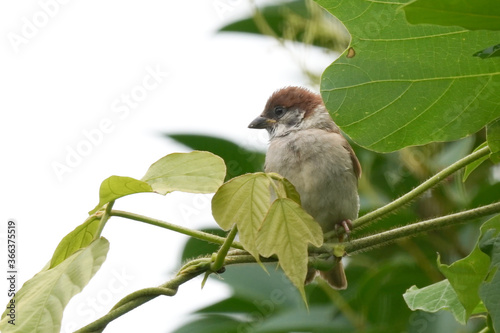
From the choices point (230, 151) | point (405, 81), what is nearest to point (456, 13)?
point (405, 81)

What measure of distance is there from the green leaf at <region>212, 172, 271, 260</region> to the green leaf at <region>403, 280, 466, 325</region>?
0.65 m

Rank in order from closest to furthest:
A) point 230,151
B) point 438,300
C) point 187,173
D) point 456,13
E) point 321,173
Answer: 1. point 456,13
2. point 187,173
3. point 438,300
4. point 321,173
5. point 230,151

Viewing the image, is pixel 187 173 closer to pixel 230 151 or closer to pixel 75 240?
pixel 75 240

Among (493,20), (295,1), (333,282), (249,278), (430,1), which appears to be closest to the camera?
(430,1)

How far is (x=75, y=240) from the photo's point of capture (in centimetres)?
166

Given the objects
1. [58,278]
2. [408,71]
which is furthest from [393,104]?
[58,278]

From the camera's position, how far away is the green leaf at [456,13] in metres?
A: 1.31

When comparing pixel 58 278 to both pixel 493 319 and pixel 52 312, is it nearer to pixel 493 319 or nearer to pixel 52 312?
pixel 52 312

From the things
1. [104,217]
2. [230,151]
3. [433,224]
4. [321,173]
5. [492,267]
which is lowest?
[321,173]

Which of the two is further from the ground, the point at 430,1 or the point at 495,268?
the point at 430,1

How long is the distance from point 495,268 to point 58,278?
0.99 m

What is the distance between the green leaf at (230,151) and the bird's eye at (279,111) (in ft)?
0.95

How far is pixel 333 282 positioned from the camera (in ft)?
11.1

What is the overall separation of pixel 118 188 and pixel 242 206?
0.27m
